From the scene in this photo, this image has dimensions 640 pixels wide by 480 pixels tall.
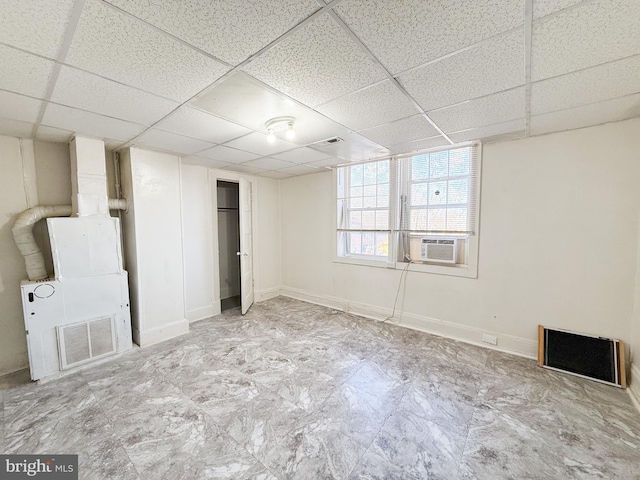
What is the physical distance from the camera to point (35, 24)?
1.16m

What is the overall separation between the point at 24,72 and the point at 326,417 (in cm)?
298

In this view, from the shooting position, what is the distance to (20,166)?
2.70 m

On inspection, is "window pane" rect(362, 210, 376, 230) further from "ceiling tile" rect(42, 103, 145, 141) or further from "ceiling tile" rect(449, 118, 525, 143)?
"ceiling tile" rect(42, 103, 145, 141)

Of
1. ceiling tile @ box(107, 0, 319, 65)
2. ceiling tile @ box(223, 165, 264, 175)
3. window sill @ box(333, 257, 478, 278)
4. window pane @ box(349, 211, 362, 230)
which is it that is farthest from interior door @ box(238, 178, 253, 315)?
ceiling tile @ box(107, 0, 319, 65)

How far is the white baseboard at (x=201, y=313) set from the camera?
3968mm

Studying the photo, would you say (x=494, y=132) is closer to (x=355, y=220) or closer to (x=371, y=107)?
(x=371, y=107)

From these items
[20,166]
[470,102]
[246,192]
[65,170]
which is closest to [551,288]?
[470,102]

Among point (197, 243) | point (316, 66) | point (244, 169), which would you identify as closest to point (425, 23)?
point (316, 66)

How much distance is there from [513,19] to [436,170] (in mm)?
2324

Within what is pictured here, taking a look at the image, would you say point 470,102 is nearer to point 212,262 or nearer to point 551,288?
point 551,288

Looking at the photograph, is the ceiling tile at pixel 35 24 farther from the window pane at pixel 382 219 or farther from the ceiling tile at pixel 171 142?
the window pane at pixel 382 219

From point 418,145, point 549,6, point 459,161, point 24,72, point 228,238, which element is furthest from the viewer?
point 228,238

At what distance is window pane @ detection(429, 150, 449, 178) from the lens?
331 cm

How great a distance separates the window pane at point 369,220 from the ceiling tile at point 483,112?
5.69ft
